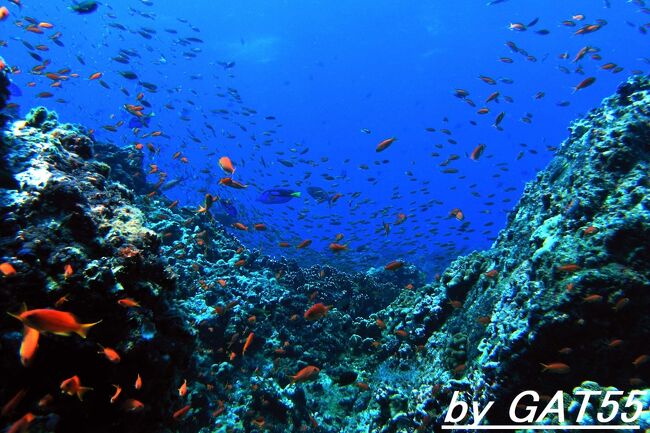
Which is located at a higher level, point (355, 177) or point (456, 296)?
Result: point (355, 177)

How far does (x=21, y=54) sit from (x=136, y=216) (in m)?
75.8

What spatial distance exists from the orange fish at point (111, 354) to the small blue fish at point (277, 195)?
442 centimetres

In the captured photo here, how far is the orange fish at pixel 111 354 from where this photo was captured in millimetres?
3028

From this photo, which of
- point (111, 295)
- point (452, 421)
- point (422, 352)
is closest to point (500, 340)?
point (452, 421)

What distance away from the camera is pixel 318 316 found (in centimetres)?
629

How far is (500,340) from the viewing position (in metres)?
4.79

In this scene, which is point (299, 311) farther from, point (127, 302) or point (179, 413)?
point (127, 302)

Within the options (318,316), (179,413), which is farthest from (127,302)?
(318,316)

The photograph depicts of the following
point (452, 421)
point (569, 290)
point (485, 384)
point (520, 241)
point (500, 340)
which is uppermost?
point (520, 241)

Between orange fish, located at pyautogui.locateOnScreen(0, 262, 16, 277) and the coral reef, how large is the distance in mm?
46

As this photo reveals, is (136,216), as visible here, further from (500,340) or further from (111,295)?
(500,340)

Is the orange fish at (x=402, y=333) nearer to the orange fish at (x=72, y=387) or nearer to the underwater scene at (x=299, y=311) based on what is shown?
the underwater scene at (x=299, y=311)

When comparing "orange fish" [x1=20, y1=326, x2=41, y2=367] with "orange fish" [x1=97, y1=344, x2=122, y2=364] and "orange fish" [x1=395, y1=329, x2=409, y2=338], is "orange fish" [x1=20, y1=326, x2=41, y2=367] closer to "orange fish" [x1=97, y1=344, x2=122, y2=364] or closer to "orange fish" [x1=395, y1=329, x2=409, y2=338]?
"orange fish" [x1=97, y1=344, x2=122, y2=364]

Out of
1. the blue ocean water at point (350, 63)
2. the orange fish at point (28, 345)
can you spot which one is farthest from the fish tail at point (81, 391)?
the blue ocean water at point (350, 63)
